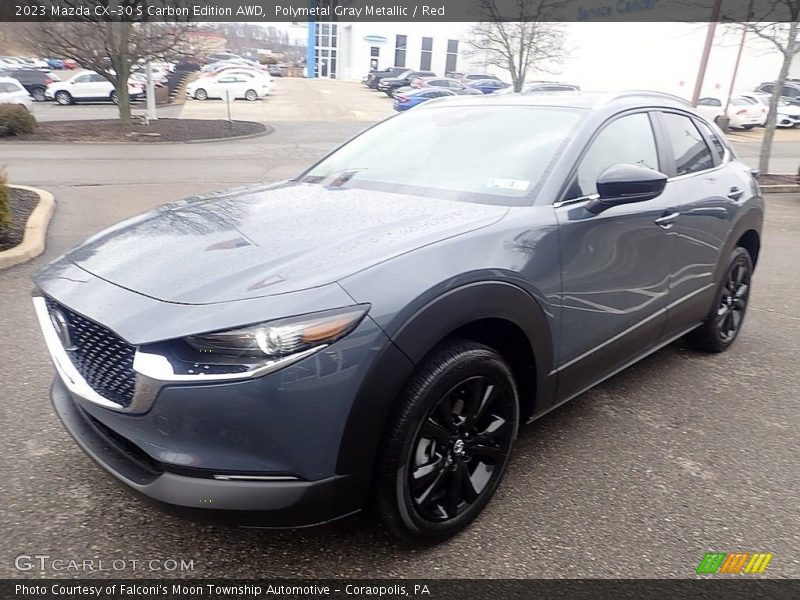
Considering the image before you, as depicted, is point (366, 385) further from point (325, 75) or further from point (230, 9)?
point (325, 75)

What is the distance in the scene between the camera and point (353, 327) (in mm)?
1952

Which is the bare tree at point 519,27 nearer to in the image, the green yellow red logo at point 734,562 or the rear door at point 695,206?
the rear door at point 695,206

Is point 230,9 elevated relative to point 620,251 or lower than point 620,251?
elevated

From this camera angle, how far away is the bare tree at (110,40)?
18812 millimetres

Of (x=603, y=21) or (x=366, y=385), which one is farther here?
(x=603, y=21)

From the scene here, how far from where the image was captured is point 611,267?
298 cm

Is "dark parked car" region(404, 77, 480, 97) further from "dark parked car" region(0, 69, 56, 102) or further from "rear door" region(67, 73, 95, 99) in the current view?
"dark parked car" region(0, 69, 56, 102)

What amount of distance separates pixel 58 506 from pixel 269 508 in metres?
1.19

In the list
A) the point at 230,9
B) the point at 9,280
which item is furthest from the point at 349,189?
the point at 230,9

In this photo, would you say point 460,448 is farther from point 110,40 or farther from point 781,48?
point 110,40

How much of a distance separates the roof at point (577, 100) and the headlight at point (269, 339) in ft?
6.72

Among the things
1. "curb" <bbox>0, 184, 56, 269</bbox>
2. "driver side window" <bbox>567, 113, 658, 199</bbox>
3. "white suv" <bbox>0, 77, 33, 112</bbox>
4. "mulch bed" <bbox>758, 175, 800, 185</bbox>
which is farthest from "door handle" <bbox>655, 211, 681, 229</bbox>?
"white suv" <bbox>0, 77, 33, 112</bbox>

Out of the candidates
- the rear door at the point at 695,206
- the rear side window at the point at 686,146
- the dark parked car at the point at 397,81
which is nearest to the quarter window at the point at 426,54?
the dark parked car at the point at 397,81

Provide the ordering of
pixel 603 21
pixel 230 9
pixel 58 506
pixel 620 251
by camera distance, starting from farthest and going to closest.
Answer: pixel 603 21 < pixel 230 9 < pixel 620 251 < pixel 58 506
